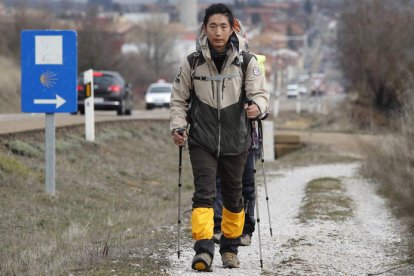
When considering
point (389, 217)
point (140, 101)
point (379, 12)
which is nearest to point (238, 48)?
A: point (389, 217)

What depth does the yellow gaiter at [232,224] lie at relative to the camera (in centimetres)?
870

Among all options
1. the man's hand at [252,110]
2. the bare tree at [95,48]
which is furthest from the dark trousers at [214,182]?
the bare tree at [95,48]

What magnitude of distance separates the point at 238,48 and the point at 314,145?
24.3m

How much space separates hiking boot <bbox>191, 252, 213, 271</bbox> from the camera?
8.16 meters

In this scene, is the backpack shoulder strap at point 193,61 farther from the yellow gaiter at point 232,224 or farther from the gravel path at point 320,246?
the gravel path at point 320,246

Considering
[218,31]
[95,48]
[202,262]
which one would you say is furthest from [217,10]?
[95,48]

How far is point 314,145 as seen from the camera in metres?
32.4

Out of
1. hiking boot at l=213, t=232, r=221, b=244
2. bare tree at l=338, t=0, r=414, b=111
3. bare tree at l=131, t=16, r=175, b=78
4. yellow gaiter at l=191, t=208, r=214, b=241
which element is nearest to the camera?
yellow gaiter at l=191, t=208, r=214, b=241

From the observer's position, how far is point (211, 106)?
8.23 meters

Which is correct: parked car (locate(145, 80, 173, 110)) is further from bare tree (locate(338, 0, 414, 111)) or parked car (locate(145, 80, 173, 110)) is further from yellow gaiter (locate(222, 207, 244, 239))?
yellow gaiter (locate(222, 207, 244, 239))

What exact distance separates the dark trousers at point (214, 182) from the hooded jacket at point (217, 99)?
0.09 meters

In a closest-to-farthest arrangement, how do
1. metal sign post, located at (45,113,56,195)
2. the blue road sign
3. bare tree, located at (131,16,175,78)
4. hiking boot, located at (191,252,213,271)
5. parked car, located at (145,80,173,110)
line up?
hiking boot, located at (191,252,213,271) < the blue road sign < metal sign post, located at (45,113,56,195) < parked car, located at (145,80,173,110) < bare tree, located at (131,16,175,78)

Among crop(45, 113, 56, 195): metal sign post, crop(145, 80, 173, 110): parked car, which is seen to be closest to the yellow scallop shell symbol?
crop(45, 113, 56, 195): metal sign post

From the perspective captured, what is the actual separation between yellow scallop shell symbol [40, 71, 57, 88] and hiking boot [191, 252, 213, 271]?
581cm
